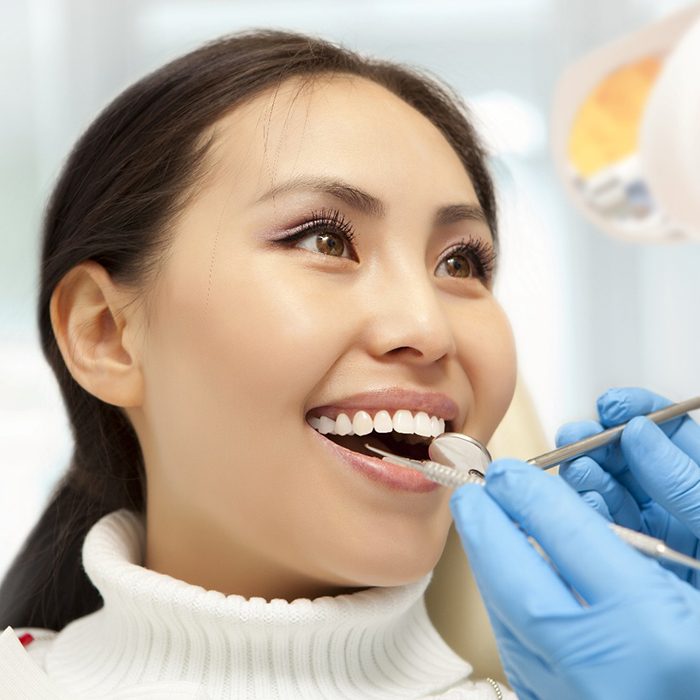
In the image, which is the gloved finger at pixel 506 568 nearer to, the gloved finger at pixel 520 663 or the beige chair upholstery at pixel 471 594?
the gloved finger at pixel 520 663

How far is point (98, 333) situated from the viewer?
54.3 inches

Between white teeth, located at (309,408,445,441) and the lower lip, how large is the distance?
0.06ft

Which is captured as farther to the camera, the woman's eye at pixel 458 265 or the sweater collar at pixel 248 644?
the woman's eye at pixel 458 265

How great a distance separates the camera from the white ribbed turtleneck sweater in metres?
1.21

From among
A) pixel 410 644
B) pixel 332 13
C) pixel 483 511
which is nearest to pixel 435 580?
pixel 410 644

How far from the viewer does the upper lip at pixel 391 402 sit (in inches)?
46.1

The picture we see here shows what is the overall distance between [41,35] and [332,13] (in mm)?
932

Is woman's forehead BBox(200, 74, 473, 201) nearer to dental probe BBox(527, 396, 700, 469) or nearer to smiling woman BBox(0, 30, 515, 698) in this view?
smiling woman BBox(0, 30, 515, 698)

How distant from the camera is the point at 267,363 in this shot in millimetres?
1144

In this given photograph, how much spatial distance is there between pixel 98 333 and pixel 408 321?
475 millimetres

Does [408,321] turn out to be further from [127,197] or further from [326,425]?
[127,197]

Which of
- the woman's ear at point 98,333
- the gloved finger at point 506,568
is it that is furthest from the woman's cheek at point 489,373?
Result: the woman's ear at point 98,333

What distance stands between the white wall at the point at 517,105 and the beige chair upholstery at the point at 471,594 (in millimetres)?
1365

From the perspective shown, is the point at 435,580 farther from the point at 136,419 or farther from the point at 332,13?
the point at 332,13
